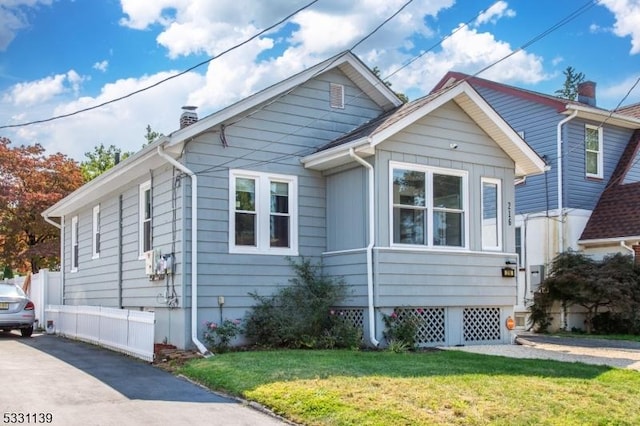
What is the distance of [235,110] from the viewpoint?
41.8ft

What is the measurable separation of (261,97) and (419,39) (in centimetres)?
342

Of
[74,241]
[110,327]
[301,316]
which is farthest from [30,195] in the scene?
[301,316]

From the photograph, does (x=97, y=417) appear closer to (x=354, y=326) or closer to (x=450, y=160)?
(x=354, y=326)

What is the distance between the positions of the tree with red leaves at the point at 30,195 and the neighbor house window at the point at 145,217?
13.1 metres

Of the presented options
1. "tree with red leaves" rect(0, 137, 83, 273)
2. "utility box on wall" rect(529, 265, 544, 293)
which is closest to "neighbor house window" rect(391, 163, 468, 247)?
"utility box on wall" rect(529, 265, 544, 293)

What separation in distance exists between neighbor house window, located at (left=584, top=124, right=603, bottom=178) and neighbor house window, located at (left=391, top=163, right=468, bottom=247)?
7.93 meters

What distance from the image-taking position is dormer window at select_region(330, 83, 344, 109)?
1448 cm

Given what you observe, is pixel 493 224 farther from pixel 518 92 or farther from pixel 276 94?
pixel 518 92

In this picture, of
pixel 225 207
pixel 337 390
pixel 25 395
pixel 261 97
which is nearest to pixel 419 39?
pixel 261 97

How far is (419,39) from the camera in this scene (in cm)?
1358

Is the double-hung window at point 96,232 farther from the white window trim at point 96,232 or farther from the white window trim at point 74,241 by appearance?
the white window trim at point 74,241

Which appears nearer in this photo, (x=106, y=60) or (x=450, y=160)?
(x=450, y=160)

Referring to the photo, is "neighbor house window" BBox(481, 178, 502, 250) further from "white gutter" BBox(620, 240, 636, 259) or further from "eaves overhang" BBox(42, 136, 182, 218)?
"eaves overhang" BBox(42, 136, 182, 218)

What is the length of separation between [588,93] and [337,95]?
11444 millimetres
